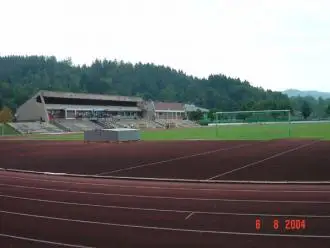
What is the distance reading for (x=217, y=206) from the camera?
10.3 metres

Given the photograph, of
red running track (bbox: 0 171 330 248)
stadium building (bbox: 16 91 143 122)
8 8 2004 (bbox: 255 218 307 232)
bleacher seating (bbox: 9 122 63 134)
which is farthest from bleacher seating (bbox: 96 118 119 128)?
8 8 2004 (bbox: 255 218 307 232)

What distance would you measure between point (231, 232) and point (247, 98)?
17083cm

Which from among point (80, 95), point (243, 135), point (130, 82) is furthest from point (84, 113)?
point (130, 82)

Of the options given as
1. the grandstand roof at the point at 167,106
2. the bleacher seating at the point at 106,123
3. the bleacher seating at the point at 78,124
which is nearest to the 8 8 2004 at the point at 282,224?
the bleacher seating at the point at 78,124

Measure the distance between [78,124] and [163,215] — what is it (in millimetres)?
78147

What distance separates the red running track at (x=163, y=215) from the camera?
753cm

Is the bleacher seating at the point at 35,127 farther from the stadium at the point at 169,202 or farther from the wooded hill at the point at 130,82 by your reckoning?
the wooded hill at the point at 130,82

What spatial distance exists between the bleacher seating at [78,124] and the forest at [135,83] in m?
56.4

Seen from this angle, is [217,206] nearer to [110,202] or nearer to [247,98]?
[110,202]

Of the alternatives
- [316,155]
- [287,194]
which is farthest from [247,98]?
[287,194]

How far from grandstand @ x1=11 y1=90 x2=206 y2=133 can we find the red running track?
212 feet

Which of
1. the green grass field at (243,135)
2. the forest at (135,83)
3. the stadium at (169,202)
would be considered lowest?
the green grass field at (243,135)

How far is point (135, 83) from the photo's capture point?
18350cm

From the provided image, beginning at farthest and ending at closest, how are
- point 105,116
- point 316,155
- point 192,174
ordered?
point 105,116, point 316,155, point 192,174
